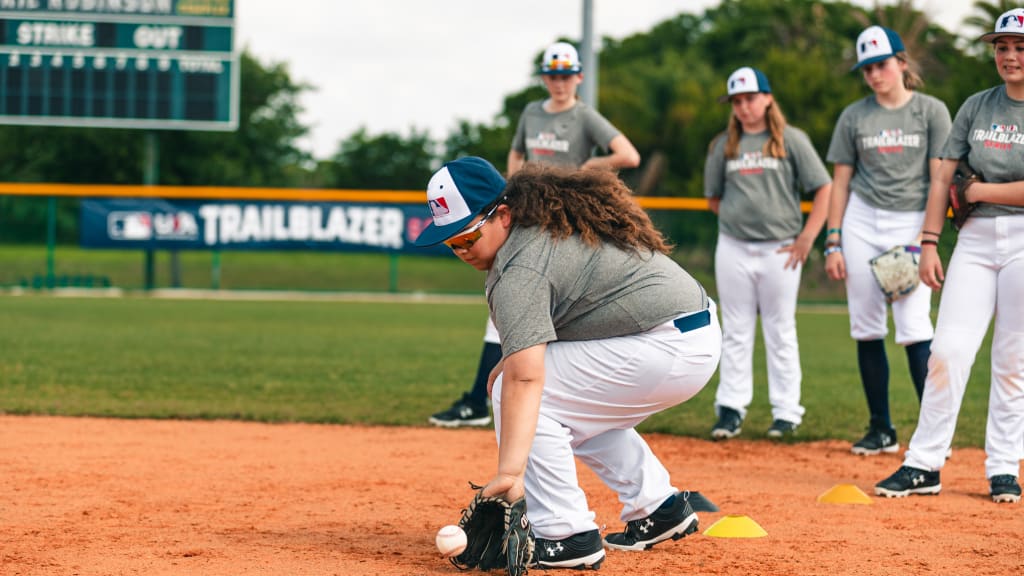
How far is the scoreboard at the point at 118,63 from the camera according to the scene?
18.3 metres

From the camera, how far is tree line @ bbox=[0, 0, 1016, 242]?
3428 cm

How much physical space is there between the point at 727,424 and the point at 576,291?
3.20 metres

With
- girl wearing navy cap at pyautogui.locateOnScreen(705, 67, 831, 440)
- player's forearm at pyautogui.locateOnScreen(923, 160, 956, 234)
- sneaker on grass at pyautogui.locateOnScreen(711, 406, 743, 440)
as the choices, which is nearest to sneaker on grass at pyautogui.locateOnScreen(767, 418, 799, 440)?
girl wearing navy cap at pyautogui.locateOnScreen(705, 67, 831, 440)

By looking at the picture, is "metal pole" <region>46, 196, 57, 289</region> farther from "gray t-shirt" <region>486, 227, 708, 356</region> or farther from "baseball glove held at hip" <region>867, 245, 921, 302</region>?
"gray t-shirt" <region>486, 227, 708, 356</region>

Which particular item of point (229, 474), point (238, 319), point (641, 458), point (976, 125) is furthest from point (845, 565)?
point (238, 319)

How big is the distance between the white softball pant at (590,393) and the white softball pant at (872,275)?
2412 millimetres

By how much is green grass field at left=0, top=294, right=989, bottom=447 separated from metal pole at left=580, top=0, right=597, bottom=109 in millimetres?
3077

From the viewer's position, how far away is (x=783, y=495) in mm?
4938

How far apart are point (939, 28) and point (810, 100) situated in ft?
41.1

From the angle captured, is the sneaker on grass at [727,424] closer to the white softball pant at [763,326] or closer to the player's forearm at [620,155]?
the white softball pant at [763,326]

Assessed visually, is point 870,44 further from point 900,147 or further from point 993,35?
point 993,35

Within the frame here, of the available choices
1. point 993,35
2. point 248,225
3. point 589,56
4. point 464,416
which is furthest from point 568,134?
point 248,225

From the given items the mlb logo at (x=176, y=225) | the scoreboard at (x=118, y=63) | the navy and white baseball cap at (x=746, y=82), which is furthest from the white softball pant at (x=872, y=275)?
the mlb logo at (x=176, y=225)

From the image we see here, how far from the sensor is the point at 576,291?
3533 millimetres
